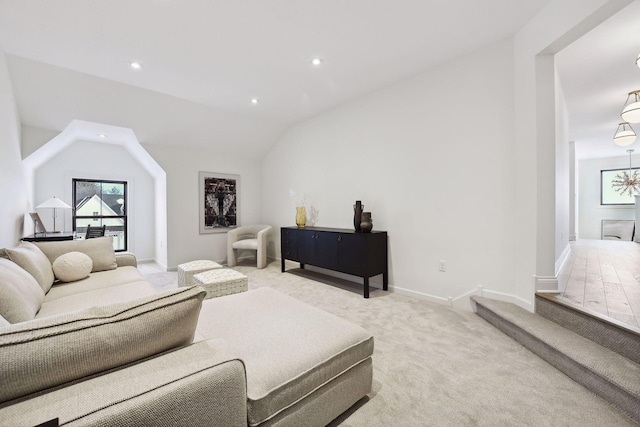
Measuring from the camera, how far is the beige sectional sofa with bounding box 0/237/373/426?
702 millimetres

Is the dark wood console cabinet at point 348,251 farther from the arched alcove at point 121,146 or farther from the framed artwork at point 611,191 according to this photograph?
the framed artwork at point 611,191

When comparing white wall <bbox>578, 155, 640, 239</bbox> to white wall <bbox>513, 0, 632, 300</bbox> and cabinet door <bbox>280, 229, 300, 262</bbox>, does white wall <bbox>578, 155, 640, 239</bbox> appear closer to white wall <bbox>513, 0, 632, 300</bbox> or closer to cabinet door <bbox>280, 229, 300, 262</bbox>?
white wall <bbox>513, 0, 632, 300</bbox>

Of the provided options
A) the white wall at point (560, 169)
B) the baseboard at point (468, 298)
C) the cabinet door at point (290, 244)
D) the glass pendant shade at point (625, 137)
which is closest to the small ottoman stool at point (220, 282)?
the cabinet door at point (290, 244)

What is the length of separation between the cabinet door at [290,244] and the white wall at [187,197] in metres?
1.64

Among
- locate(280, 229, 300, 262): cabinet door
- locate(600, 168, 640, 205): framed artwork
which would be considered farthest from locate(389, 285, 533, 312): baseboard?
locate(600, 168, 640, 205): framed artwork

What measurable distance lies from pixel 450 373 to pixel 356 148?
3108 mm

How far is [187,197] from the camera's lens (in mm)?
5168

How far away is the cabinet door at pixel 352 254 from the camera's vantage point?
3.41 meters

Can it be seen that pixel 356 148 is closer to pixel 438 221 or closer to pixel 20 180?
pixel 438 221

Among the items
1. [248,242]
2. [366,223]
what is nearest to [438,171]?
[366,223]

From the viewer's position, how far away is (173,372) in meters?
0.85

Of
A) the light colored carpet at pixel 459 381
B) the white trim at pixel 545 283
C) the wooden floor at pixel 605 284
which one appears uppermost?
the white trim at pixel 545 283

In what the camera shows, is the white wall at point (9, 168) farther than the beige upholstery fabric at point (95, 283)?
Yes

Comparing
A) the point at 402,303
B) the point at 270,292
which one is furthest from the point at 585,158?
the point at 270,292
